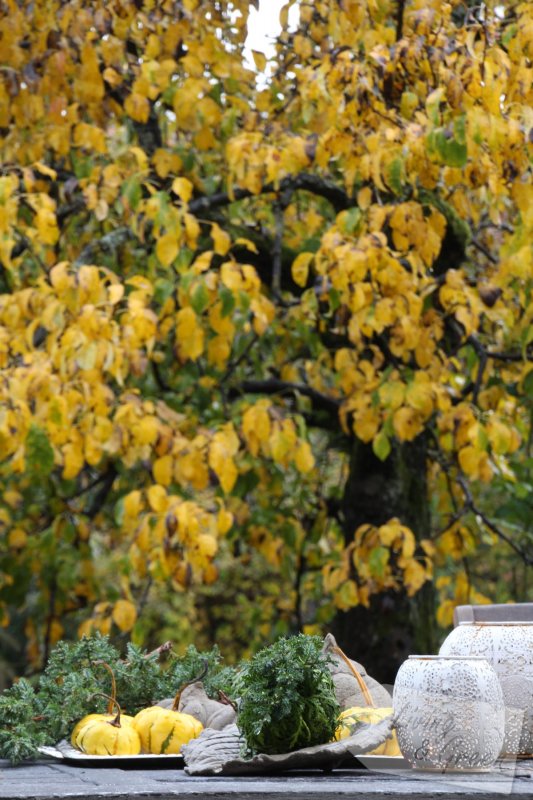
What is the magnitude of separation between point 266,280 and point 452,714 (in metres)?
4.86

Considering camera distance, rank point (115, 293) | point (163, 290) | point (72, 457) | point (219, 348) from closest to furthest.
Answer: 1. point (115, 293)
2. point (72, 457)
3. point (163, 290)
4. point (219, 348)

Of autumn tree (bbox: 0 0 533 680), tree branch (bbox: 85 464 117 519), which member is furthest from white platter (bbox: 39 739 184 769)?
tree branch (bbox: 85 464 117 519)

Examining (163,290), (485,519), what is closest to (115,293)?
(163,290)

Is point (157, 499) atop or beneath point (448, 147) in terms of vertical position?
beneath

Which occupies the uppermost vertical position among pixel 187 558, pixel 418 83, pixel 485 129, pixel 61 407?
pixel 418 83

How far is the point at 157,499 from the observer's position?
17.3 feet

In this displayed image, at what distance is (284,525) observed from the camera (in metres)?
7.07

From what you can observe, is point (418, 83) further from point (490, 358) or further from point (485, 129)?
point (490, 358)

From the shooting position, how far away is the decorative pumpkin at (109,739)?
2.30m

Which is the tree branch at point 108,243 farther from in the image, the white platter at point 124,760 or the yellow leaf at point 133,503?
the white platter at point 124,760

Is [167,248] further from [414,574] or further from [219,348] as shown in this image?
[414,574]

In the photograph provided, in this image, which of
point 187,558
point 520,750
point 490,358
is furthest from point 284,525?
point 520,750

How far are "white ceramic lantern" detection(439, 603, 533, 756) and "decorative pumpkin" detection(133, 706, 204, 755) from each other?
18.9 inches

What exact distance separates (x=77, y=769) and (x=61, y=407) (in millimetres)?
2880
